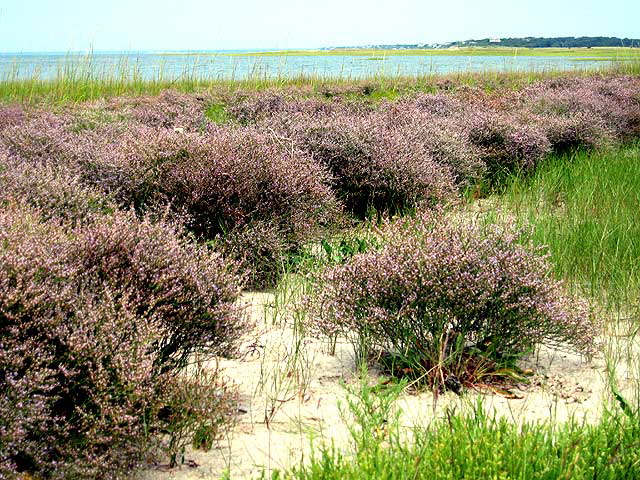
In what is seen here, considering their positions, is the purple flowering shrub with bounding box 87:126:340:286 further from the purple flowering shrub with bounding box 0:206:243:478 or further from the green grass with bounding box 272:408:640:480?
the green grass with bounding box 272:408:640:480

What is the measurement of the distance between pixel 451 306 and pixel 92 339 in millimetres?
1852

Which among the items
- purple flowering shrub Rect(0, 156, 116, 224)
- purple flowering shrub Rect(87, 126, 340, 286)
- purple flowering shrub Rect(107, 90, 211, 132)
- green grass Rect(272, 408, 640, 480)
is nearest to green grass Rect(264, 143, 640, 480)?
green grass Rect(272, 408, 640, 480)

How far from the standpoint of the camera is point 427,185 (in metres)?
7.62

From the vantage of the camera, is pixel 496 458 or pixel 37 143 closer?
pixel 496 458

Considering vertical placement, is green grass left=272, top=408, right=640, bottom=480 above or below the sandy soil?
above

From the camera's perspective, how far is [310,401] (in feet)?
12.3

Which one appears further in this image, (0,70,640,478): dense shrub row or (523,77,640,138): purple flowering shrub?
(523,77,640,138): purple flowering shrub

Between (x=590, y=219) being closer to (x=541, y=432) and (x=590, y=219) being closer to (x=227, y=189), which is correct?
(x=227, y=189)

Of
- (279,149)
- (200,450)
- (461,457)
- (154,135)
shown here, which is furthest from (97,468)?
(279,149)

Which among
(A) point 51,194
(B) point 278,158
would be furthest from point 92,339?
(B) point 278,158

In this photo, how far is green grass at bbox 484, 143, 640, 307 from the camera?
5281 millimetres

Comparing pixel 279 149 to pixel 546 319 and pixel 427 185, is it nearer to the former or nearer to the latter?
pixel 427 185

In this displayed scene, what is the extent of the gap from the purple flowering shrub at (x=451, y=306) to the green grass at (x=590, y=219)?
43.3 inches

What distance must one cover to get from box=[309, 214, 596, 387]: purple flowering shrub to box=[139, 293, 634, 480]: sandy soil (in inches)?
7.7
